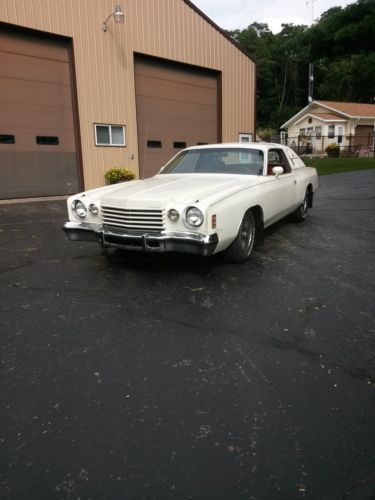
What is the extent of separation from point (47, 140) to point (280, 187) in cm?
790

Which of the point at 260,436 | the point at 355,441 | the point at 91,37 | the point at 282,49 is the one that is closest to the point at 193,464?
the point at 260,436

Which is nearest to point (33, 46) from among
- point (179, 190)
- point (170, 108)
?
point (170, 108)

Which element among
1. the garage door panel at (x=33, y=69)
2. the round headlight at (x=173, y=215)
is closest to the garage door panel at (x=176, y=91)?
the garage door panel at (x=33, y=69)

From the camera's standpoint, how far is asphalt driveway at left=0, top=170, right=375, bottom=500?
1727mm

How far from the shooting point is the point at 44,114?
1112 cm

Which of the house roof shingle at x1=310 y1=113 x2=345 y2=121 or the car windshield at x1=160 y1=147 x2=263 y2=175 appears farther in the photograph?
the house roof shingle at x1=310 y1=113 x2=345 y2=121

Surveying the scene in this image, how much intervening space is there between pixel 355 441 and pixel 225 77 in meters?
15.3

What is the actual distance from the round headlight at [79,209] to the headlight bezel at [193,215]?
4.26 ft

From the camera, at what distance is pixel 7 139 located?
414 inches

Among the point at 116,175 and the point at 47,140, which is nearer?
the point at 47,140

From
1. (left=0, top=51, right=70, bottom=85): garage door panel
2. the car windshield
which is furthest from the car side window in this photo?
(left=0, top=51, right=70, bottom=85): garage door panel

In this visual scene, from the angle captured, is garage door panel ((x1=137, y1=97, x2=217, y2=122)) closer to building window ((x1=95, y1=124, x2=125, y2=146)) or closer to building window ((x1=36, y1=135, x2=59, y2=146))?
building window ((x1=95, y1=124, x2=125, y2=146))

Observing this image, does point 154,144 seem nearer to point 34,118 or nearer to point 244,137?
point 34,118

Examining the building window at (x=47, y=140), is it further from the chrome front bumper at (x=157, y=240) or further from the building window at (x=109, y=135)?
the chrome front bumper at (x=157, y=240)
